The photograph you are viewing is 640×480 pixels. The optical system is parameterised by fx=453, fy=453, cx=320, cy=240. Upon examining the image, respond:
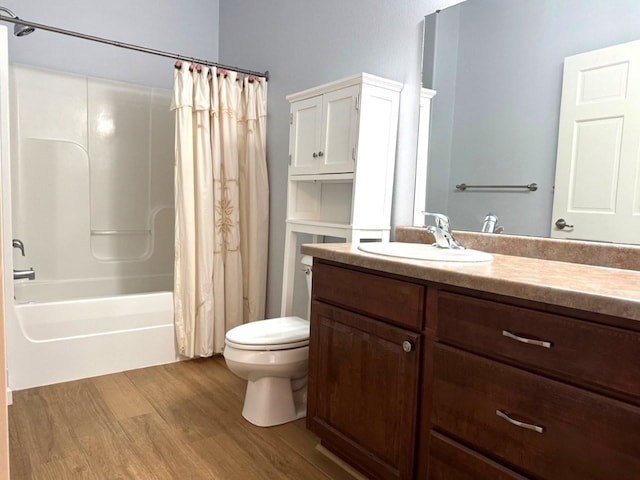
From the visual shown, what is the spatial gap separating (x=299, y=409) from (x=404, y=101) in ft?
4.97

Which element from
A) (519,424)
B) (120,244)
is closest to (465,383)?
(519,424)

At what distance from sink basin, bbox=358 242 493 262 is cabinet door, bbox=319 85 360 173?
19.1 inches

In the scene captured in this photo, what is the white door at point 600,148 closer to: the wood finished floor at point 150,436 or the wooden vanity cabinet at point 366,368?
the wooden vanity cabinet at point 366,368

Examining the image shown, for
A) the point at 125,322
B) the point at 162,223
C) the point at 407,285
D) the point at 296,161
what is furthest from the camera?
the point at 162,223

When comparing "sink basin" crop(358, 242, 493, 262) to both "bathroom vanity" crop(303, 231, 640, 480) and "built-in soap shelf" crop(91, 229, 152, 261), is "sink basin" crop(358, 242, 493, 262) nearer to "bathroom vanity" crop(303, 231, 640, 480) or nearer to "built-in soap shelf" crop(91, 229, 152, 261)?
"bathroom vanity" crop(303, 231, 640, 480)

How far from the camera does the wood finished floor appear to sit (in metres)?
1.69

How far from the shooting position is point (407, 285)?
136cm

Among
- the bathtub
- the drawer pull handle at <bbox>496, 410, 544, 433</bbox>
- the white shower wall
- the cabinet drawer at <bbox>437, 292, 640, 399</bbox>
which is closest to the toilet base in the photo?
the bathtub

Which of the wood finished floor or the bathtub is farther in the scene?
the bathtub

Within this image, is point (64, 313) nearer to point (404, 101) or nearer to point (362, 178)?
point (362, 178)

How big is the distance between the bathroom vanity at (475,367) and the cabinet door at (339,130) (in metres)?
0.53

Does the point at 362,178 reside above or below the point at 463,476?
above

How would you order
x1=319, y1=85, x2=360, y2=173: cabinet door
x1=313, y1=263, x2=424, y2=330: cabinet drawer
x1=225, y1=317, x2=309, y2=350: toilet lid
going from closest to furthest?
x1=313, y1=263, x2=424, y2=330: cabinet drawer < x1=225, y1=317, x2=309, y2=350: toilet lid < x1=319, y1=85, x2=360, y2=173: cabinet door

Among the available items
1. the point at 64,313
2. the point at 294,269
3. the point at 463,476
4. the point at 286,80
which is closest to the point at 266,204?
the point at 294,269
